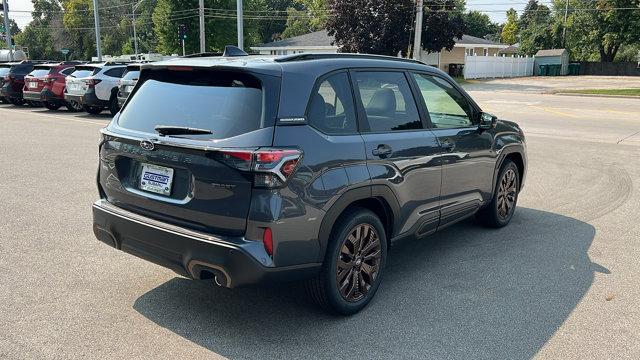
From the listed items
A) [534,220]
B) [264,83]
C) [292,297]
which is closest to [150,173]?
[264,83]

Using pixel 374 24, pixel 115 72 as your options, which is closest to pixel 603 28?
pixel 374 24

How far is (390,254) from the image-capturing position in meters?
5.30

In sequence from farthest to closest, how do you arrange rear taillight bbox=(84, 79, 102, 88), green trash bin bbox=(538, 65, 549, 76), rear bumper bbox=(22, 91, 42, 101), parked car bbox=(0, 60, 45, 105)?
green trash bin bbox=(538, 65, 549, 76), parked car bbox=(0, 60, 45, 105), rear bumper bbox=(22, 91, 42, 101), rear taillight bbox=(84, 79, 102, 88)

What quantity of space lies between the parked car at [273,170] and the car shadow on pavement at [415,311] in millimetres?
276

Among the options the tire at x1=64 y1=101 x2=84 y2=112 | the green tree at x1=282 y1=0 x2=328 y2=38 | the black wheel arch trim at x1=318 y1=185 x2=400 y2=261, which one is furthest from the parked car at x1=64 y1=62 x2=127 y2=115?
the green tree at x1=282 y1=0 x2=328 y2=38

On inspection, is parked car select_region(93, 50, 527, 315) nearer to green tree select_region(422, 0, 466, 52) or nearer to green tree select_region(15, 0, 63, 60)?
green tree select_region(422, 0, 466, 52)

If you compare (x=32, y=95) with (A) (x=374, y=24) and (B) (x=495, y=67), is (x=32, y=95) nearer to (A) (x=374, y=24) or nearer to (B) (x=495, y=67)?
(A) (x=374, y=24)

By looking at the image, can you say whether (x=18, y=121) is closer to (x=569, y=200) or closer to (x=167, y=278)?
(x=167, y=278)

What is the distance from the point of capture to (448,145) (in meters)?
4.84

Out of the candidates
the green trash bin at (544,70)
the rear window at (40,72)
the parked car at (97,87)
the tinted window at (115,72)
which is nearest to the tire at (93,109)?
the parked car at (97,87)

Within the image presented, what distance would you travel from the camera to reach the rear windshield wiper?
3.50 m

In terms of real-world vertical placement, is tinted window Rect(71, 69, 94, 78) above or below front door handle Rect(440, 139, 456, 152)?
above

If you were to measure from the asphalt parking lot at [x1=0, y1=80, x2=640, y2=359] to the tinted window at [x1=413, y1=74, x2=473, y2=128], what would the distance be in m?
1.28

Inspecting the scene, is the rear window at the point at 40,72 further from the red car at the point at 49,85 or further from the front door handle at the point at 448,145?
the front door handle at the point at 448,145
